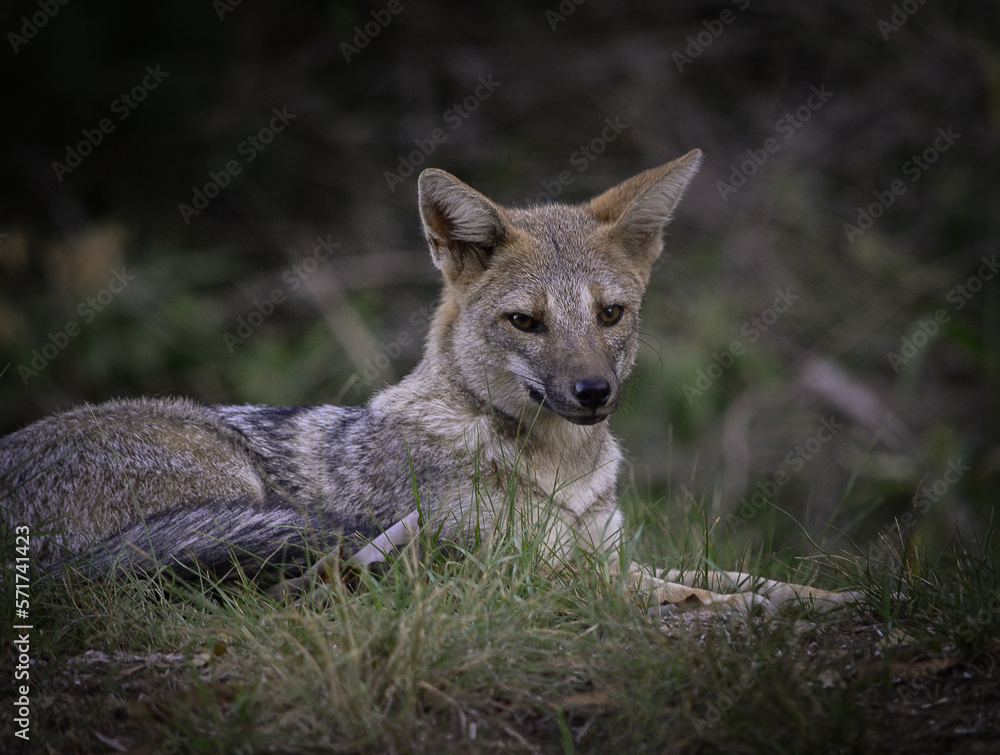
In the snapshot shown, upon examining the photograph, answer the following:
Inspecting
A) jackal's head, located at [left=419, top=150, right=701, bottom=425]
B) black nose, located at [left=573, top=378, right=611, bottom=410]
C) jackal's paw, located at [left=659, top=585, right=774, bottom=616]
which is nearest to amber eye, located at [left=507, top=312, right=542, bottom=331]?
jackal's head, located at [left=419, top=150, right=701, bottom=425]

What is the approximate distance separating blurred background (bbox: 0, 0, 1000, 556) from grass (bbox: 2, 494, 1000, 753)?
4603 millimetres

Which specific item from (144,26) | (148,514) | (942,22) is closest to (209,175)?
(144,26)

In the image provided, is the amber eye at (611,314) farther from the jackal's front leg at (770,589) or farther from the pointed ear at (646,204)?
the jackal's front leg at (770,589)

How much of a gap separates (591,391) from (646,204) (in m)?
1.28

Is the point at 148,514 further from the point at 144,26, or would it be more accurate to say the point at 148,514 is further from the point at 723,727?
the point at 144,26

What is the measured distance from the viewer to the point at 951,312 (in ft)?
29.2

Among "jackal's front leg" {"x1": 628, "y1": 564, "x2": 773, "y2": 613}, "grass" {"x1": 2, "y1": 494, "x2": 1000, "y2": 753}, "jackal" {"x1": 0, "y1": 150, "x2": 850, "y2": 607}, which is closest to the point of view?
"grass" {"x1": 2, "y1": 494, "x2": 1000, "y2": 753}

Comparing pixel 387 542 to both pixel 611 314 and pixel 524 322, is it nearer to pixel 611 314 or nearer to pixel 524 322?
pixel 524 322

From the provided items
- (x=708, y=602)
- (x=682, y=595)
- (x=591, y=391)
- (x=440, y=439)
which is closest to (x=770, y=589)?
(x=708, y=602)

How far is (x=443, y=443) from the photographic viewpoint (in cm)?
410

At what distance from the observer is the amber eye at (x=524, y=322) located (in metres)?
4.15

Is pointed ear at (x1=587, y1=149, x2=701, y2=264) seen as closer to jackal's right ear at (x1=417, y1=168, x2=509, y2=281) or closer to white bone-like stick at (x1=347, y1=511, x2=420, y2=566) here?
jackal's right ear at (x1=417, y1=168, x2=509, y2=281)

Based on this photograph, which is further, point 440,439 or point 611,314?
point 611,314

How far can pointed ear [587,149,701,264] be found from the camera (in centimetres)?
446
